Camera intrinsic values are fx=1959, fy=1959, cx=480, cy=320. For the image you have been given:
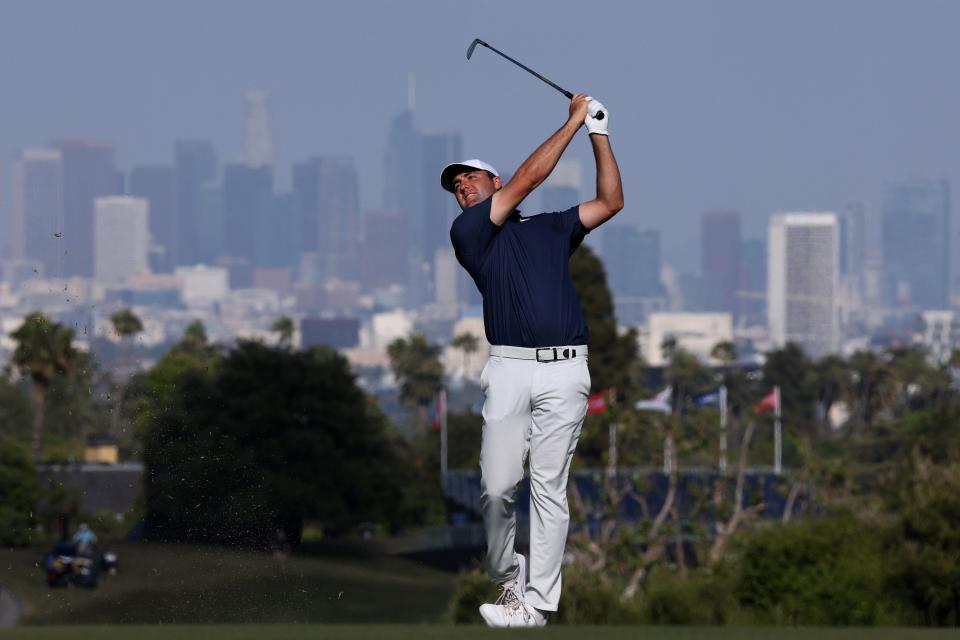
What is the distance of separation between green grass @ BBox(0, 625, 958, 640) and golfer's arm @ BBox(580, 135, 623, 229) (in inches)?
73.7

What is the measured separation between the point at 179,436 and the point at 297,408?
48557 millimetres

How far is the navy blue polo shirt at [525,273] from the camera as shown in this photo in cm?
892

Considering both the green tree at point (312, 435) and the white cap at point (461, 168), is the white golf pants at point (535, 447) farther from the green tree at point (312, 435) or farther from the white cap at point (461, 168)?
the green tree at point (312, 435)

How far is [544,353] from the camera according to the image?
29.3ft

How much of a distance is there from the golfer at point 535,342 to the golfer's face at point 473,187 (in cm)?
20

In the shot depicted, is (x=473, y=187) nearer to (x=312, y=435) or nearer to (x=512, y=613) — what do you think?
(x=512, y=613)

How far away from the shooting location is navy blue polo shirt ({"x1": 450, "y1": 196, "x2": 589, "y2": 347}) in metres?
8.92

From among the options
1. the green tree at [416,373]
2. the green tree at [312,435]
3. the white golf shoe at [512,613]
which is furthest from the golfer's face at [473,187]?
the green tree at [416,373]

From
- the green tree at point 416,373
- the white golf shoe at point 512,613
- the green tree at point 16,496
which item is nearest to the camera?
the white golf shoe at point 512,613

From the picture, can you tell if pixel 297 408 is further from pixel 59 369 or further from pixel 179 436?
pixel 179 436

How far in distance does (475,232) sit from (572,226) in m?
0.45

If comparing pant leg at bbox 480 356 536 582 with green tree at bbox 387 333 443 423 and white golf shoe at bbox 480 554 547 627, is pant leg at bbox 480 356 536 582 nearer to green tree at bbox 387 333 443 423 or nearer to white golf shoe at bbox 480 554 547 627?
white golf shoe at bbox 480 554 547 627

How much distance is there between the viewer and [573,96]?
30.6 ft

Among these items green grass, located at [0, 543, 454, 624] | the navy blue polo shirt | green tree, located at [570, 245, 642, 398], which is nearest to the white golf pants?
the navy blue polo shirt
